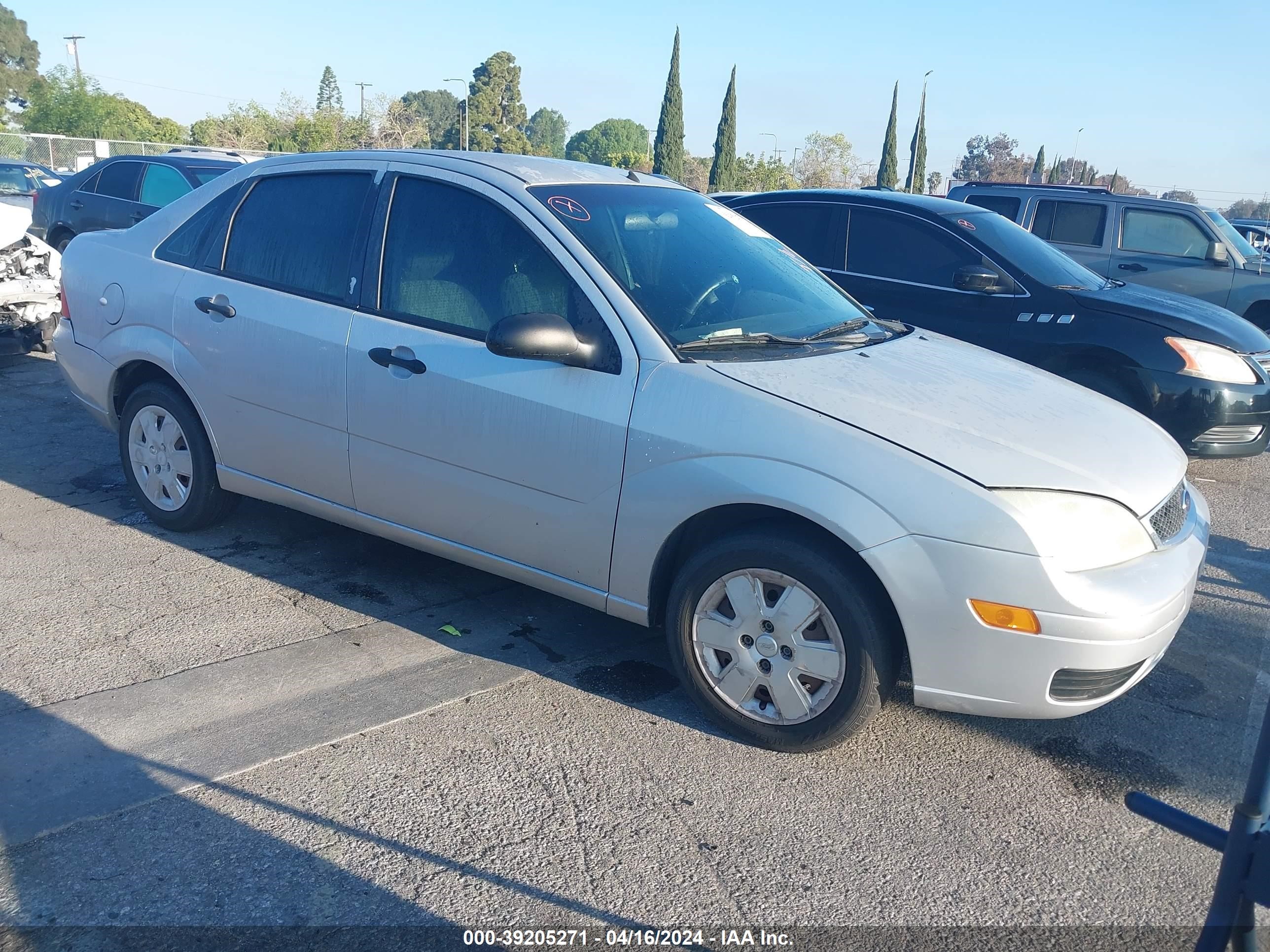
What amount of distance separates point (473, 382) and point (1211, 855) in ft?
8.99

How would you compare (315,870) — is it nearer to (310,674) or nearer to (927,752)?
(310,674)

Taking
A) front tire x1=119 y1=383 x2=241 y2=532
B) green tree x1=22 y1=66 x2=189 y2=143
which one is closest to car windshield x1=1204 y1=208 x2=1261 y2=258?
front tire x1=119 y1=383 x2=241 y2=532

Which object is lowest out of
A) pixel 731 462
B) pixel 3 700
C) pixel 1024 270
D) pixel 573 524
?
pixel 3 700

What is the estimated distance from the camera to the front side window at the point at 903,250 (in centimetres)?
715

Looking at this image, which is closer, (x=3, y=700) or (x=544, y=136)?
(x=3, y=700)

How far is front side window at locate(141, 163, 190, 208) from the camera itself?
11.3 meters

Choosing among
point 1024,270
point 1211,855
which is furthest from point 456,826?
point 1024,270

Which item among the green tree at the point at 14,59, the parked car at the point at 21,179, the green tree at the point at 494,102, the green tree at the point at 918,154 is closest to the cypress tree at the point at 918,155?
the green tree at the point at 918,154

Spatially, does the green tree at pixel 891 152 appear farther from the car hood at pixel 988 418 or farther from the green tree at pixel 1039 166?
the car hood at pixel 988 418

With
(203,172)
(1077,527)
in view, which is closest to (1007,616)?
(1077,527)

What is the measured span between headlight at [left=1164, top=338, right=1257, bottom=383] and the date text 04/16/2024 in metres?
5.42

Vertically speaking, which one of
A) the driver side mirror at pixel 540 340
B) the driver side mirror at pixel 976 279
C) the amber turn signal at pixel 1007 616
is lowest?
the amber turn signal at pixel 1007 616

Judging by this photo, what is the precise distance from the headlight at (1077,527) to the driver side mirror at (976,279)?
3855mm

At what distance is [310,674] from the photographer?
148 inches
